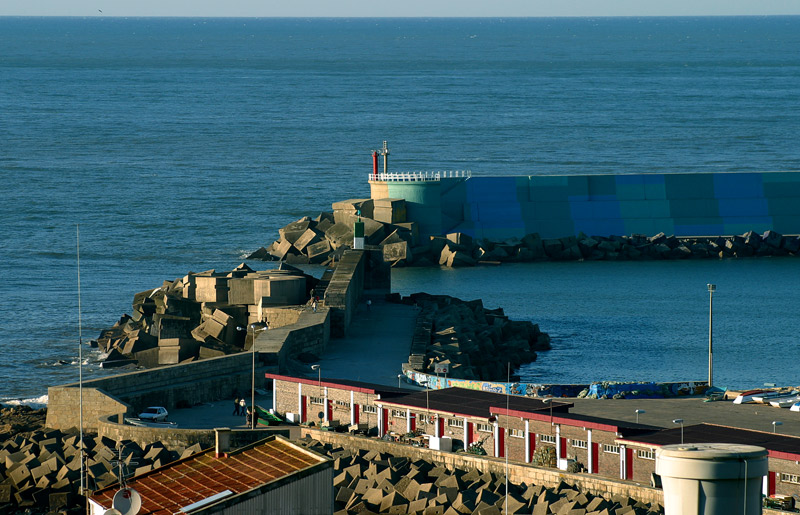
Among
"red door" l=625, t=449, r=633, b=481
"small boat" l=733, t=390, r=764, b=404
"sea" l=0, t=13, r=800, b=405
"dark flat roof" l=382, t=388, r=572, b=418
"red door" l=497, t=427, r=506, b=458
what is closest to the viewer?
"red door" l=625, t=449, r=633, b=481

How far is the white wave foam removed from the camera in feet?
95.1

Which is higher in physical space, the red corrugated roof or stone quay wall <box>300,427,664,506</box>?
the red corrugated roof

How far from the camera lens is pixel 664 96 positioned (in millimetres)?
123125

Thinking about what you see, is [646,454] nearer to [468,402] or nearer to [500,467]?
[500,467]

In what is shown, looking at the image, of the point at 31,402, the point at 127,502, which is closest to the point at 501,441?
the point at 127,502

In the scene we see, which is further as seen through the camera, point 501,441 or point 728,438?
point 501,441

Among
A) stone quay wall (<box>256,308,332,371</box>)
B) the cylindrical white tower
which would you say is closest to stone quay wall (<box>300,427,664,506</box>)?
stone quay wall (<box>256,308,332,371</box>)

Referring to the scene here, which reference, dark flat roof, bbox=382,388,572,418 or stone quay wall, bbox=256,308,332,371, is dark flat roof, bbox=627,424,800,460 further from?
stone quay wall, bbox=256,308,332,371

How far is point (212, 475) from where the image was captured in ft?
45.8

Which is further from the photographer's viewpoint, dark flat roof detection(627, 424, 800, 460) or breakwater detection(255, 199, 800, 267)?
breakwater detection(255, 199, 800, 267)

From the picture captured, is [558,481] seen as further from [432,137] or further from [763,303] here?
[432,137]

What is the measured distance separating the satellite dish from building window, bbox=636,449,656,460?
9341 millimetres

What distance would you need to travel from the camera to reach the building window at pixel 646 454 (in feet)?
64.7

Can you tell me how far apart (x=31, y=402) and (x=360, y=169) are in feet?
152
